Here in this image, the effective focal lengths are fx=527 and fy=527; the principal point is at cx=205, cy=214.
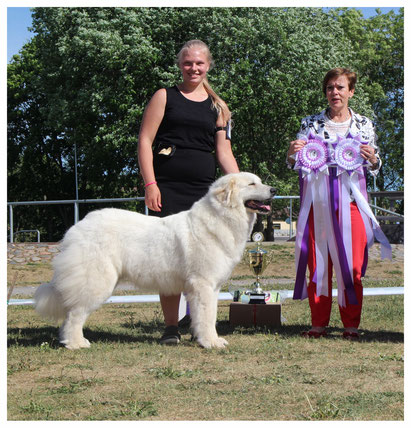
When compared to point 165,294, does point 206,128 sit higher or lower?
higher

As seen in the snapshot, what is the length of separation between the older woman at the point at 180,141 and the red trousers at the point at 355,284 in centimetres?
117

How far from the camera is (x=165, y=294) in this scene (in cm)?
459

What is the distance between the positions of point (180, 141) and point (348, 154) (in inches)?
59.0

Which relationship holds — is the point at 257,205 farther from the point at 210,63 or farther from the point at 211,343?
the point at 210,63

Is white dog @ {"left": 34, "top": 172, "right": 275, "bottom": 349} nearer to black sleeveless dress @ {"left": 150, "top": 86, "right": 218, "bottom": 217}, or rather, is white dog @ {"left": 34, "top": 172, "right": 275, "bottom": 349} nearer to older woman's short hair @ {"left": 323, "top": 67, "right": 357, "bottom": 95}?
black sleeveless dress @ {"left": 150, "top": 86, "right": 218, "bottom": 217}

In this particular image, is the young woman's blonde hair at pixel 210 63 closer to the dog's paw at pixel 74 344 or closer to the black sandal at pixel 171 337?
the black sandal at pixel 171 337

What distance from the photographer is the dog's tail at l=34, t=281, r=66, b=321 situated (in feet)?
14.7

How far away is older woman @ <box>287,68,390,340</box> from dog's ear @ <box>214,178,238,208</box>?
73 centimetres

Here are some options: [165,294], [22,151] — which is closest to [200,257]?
[165,294]

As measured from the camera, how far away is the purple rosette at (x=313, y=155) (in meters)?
4.73

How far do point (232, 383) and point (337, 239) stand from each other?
1925mm

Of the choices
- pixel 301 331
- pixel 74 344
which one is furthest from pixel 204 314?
pixel 301 331
